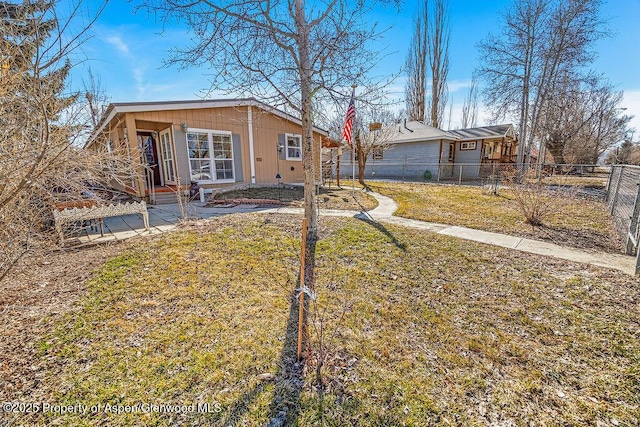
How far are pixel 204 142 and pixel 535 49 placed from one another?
57.9 ft

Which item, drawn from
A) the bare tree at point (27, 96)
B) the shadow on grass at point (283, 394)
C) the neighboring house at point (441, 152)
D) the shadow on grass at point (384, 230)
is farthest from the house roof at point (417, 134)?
the bare tree at point (27, 96)

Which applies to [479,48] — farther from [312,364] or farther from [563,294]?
[312,364]

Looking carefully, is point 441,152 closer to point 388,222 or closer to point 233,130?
point 233,130

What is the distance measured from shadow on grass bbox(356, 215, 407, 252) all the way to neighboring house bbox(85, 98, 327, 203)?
4.02 meters

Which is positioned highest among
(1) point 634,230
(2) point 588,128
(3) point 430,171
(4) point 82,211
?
(2) point 588,128

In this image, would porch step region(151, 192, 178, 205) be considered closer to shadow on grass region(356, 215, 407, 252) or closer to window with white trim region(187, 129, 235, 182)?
window with white trim region(187, 129, 235, 182)

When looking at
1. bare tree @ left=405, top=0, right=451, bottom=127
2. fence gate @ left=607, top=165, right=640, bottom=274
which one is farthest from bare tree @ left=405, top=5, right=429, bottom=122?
fence gate @ left=607, top=165, right=640, bottom=274

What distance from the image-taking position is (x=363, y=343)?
2521mm

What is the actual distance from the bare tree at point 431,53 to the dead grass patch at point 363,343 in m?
26.8

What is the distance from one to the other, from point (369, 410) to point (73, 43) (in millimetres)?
3626

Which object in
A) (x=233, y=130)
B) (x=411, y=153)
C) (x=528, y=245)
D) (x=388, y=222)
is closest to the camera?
(x=528, y=245)

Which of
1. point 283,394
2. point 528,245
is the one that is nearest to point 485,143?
point 528,245

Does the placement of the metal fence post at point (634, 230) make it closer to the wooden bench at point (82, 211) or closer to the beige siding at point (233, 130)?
the beige siding at point (233, 130)

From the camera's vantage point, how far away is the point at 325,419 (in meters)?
1.79
